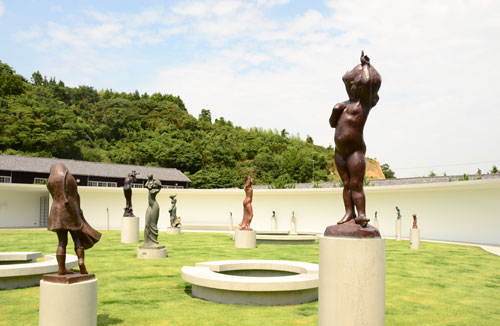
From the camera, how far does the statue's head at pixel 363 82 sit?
5.03m

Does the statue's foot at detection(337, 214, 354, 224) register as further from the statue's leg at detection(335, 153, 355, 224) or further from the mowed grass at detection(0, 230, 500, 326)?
the mowed grass at detection(0, 230, 500, 326)

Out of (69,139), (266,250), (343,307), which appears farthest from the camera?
(69,139)

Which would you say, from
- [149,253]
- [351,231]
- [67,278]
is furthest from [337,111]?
[149,253]

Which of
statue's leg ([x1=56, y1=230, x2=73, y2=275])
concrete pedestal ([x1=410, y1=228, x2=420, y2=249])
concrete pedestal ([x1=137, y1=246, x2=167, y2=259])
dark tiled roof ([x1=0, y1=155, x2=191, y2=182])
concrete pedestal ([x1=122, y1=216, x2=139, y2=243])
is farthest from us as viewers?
dark tiled roof ([x1=0, y1=155, x2=191, y2=182])

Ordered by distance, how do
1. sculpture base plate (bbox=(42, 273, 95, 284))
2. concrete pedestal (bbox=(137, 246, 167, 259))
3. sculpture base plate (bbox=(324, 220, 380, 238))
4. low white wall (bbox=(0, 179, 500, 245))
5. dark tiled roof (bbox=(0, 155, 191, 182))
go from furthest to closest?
dark tiled roof (bbox=(0, 155, 191, 182)), low white wall (bbox=(0, 179, 500, 245)), concrete pedestal (bbox=(137, 246, 167, 259)), sculpture base plate (bbox=(42, 273, 95, 284)), sculpture base plate (bbox=(324, 220, 380, 238))

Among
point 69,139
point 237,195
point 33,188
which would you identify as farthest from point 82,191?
point 69,139

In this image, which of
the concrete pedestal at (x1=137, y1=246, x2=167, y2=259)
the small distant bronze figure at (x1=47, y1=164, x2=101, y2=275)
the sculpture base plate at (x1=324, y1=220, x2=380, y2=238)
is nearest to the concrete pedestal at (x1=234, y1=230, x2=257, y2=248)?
the concrete pedestal at (x1=137, y1=246, x2=167, y2=259)

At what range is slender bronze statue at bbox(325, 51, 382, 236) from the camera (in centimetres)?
502

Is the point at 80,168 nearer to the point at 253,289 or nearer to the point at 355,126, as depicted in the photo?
the point at 253,289

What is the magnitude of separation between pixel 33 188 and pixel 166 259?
70.4ft

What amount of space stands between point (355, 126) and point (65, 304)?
4.13 meters

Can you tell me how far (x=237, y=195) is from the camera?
1313 inches

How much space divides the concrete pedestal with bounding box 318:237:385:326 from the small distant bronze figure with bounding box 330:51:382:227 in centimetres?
57

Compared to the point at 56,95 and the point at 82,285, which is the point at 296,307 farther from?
the point at 56,95
